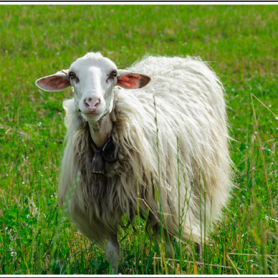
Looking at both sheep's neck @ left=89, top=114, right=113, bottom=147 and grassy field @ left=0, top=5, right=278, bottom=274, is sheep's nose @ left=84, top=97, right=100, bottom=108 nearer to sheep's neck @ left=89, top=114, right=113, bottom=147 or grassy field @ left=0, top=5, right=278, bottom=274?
sheep's neck @ left=89, top=114, right=113, bottom=147

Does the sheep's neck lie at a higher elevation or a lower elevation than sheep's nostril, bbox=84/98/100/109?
lower

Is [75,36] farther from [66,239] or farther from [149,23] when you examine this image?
[66,239]

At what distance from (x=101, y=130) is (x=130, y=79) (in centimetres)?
44

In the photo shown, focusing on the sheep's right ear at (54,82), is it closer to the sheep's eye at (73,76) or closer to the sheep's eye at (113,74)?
the sheep's eye at (73,76)

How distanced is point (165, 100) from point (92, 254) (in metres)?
1.32

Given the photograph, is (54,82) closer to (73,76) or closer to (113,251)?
(73,76)

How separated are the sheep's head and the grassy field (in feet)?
1.71

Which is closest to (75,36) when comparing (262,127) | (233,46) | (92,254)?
(233,46)

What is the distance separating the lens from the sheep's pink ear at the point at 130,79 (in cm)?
262

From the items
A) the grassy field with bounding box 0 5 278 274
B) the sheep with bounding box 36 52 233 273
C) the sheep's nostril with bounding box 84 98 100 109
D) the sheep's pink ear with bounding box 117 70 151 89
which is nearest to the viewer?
the sheep's nostril with bounding box 84 98 100 109

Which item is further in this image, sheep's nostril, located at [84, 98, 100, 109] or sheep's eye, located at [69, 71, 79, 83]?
sheep's eye, located at [69, 71, 79, 83]

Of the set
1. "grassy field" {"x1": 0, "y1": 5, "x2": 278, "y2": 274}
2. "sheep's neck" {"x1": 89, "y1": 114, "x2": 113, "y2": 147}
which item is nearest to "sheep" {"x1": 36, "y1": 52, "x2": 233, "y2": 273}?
"sheep's neck" {"x1": 89, "y1": 114, "x2": 113, "y2": 147}

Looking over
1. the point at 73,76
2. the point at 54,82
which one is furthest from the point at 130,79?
the point at 54,82

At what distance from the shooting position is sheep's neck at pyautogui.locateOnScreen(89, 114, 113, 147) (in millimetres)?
2492
